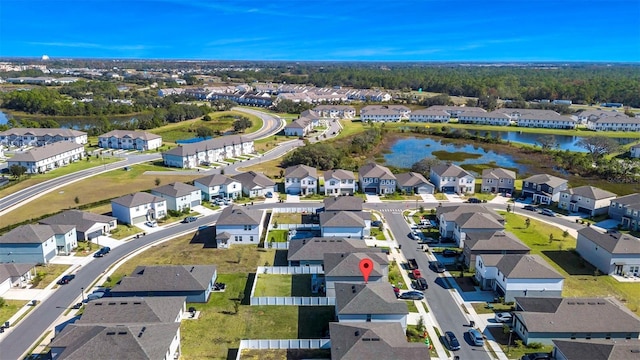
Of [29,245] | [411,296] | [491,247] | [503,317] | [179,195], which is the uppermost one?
[179,195]

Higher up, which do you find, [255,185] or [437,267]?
[255,185]

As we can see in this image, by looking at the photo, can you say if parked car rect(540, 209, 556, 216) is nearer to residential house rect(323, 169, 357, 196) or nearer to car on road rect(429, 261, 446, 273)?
car on road rect(429, 261, 446, 273)

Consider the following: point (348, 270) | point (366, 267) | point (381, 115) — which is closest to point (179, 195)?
point (348, 270)

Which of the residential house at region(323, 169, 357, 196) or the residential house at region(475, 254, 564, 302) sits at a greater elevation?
the residential house at region(323, 169, 357, 196)

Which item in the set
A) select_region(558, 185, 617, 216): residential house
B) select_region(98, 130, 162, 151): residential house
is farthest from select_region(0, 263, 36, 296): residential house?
select_region(558, 185, 617, 216): residential house

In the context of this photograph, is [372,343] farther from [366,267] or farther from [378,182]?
[378,182]

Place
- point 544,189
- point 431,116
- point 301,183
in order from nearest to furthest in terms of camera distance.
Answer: point 544,189
point 301,183
point 431,116

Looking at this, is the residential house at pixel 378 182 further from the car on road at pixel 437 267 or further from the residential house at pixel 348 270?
the residential house at pixel 348 270
